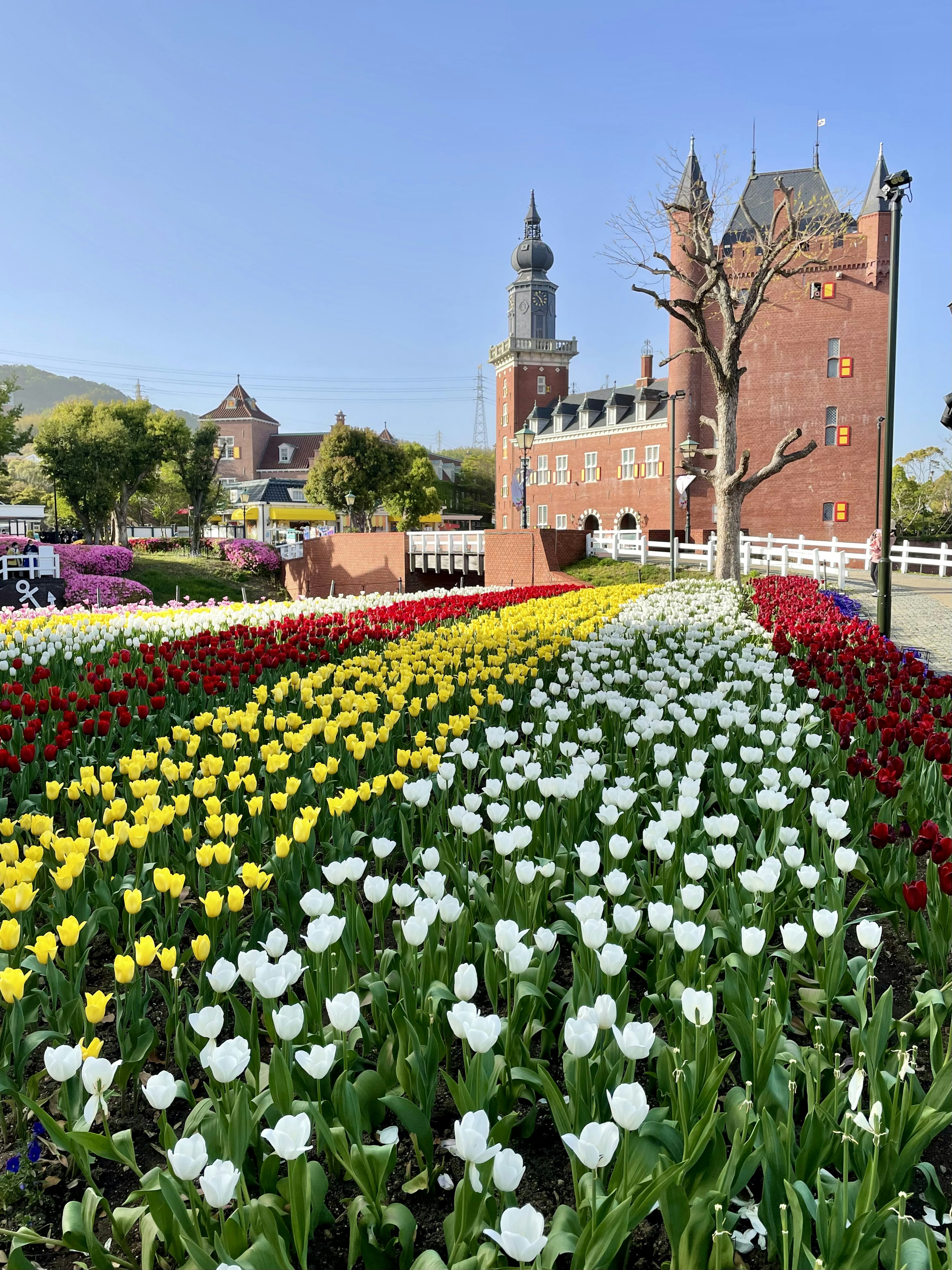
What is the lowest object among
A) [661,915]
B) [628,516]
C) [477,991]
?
[477,991]

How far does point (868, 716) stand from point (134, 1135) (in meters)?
4.79

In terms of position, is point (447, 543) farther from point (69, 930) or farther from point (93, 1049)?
point (93, 1049)

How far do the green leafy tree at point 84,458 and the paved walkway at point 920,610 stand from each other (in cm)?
3205

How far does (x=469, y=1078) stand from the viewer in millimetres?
2170

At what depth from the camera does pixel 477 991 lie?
3295 mm

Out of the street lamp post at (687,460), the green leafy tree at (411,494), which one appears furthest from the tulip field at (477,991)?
the green leafy tree at (411,494)

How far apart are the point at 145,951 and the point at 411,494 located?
6133cm

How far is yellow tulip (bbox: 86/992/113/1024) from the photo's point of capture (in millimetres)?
2197

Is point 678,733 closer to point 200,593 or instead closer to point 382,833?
point 382,833

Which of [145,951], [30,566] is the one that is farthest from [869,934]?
[30,566]

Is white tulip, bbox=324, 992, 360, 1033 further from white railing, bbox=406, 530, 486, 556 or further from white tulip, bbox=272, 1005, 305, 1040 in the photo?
Answer: white railing, bbox=406, 530, 486, 556

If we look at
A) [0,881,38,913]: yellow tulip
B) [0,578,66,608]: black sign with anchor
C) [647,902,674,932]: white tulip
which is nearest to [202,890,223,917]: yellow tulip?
[0,881,38,913]: yellow tulip

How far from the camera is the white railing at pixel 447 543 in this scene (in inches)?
1337

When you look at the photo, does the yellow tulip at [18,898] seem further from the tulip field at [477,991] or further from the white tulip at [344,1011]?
the white tulip at [344,1011]
